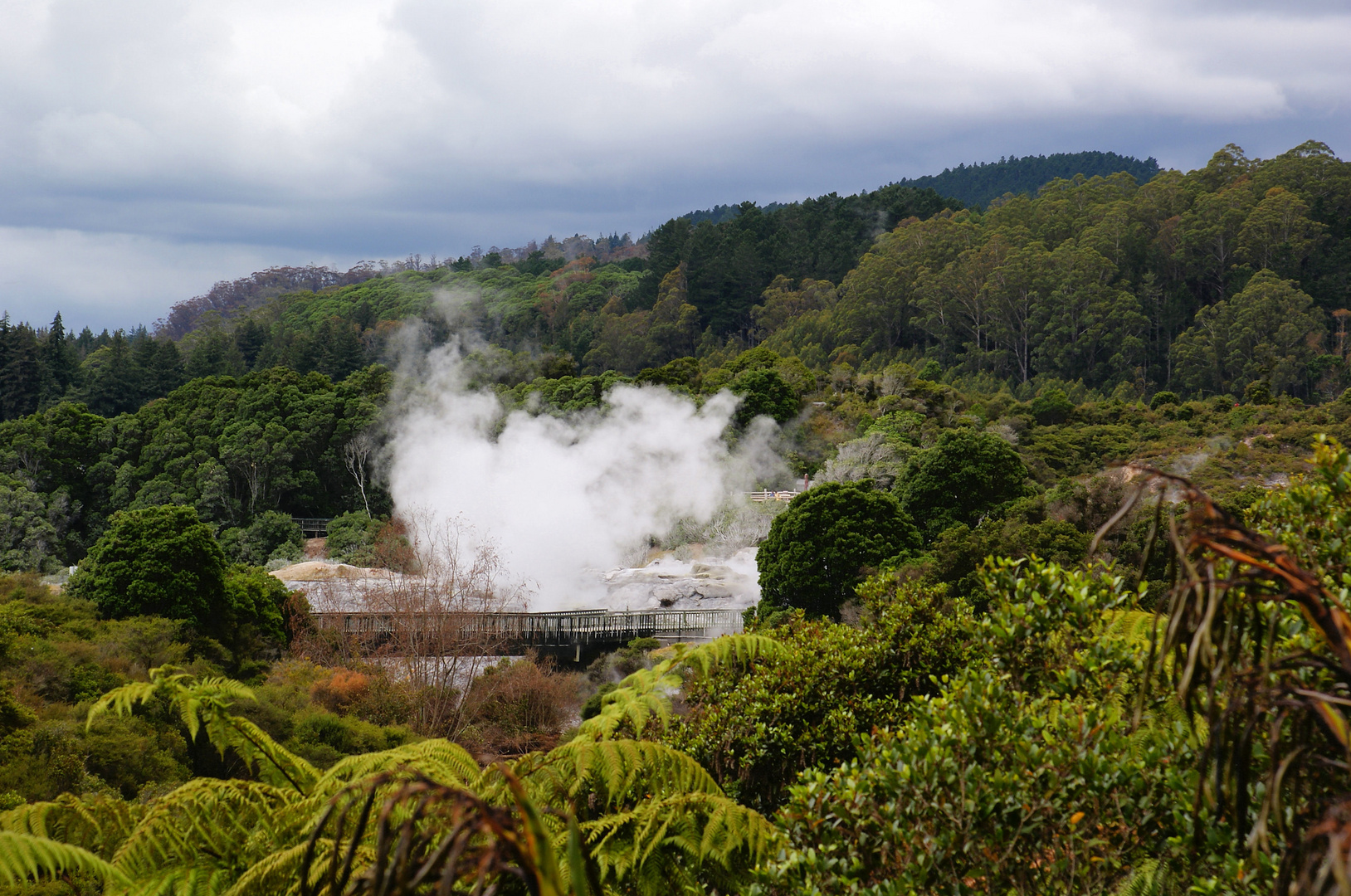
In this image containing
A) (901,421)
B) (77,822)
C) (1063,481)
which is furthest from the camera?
(901,421)

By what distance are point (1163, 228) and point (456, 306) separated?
45724mm

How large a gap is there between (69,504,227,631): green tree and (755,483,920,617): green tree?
909 cm

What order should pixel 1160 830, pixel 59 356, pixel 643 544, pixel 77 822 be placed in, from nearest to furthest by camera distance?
pixel 1160 830 < pixel 77 822 < pixel 643 544 < pixel 59 356

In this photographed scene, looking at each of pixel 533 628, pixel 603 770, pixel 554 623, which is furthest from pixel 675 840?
pixel 554 623

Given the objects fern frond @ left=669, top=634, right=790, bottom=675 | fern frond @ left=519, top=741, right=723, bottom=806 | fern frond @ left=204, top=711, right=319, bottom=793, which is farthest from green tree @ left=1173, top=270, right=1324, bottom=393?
fern frond @ left=204, top=711, right=319, bottom=793

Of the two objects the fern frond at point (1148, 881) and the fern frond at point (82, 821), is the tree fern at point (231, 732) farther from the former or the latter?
the fern frond at point (1148, 881)

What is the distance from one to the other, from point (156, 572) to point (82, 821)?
33.8ft

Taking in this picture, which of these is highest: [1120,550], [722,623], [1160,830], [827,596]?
[1160,830]

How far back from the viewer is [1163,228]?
46438mm

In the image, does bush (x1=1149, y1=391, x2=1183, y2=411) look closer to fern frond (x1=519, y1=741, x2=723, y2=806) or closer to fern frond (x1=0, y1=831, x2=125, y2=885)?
fern frond (x1=519, y1=741, x2=723, y2=806)

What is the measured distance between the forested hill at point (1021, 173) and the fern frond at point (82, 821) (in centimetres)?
13407

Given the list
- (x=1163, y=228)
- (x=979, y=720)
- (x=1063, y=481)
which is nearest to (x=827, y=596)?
(x=1063, y=481)

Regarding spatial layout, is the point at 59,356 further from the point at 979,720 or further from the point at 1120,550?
the point at 979,720

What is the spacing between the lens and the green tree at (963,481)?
18.8 metres
